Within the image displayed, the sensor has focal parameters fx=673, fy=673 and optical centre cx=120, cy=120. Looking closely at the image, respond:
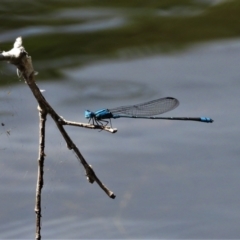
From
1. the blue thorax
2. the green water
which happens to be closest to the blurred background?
the green water

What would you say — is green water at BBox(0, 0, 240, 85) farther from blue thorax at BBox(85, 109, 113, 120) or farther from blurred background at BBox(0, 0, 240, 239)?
blue thorax at BBox(85, 109, 113, 120)

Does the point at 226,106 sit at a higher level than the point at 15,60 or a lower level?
higher

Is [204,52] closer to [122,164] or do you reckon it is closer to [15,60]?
[122,164]

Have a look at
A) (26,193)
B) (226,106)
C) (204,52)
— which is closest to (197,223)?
(26,193)

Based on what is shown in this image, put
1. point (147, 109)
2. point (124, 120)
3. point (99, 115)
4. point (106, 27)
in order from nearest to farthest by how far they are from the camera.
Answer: point (99, 115)
point (147, 109)
point (124, 120)
point (106, 27)

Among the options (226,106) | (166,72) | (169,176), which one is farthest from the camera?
(166,72)

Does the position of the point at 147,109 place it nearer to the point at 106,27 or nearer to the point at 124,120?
the point at 124,120

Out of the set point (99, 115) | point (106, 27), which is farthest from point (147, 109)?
point (106, 27)

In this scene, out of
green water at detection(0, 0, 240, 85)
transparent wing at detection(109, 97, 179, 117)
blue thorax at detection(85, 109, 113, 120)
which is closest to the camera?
blue thorax at detection(85, 109, 113, 120)
